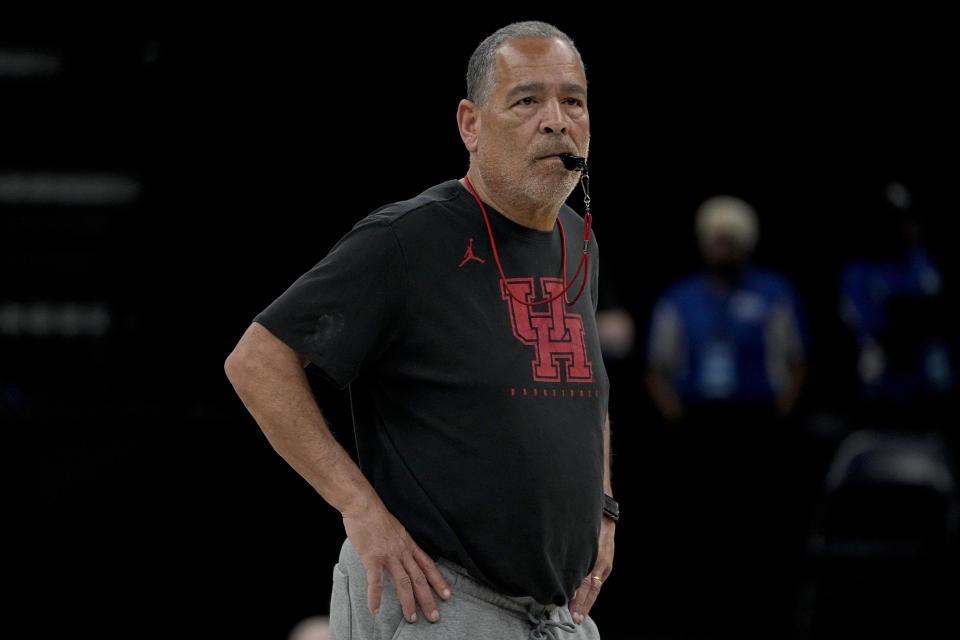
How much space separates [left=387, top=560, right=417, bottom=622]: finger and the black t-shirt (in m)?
0.06

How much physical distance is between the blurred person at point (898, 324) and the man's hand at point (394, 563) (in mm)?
3064

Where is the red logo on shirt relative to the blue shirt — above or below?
above

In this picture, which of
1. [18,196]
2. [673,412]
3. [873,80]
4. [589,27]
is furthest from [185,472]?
[873,80]

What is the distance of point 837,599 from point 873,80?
2.80 metres

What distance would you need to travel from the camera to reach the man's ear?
1976mm

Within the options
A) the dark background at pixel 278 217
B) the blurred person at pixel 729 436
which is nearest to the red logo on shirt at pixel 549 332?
the dark background at pixel 278 217

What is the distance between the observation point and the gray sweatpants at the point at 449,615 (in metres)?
1.83

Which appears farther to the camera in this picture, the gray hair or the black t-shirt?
the gray hair

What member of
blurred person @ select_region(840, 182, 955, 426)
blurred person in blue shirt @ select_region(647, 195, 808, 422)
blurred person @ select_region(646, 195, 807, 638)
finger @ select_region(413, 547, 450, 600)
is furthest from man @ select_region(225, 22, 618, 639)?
blurred person @ select_region(840, 182, 955, 426)

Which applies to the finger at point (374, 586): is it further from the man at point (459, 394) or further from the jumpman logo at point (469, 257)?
the jumpman logo at point (469, 257)

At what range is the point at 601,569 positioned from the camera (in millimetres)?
2006

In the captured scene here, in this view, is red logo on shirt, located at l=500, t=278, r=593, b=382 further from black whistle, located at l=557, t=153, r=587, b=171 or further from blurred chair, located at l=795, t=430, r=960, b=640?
blurred chair, located at l=795, t=430, r=960, b=640

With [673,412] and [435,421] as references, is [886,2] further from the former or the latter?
[435,421]

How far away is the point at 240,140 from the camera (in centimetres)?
534
